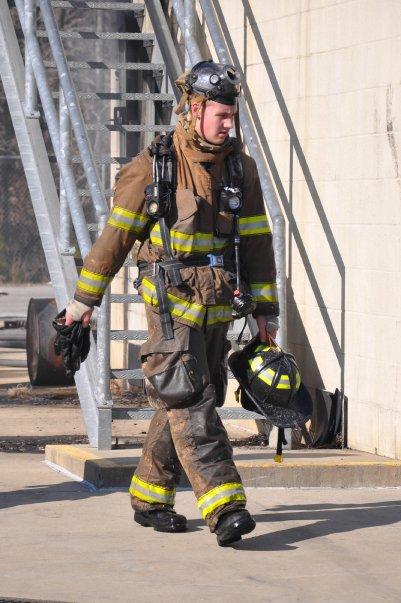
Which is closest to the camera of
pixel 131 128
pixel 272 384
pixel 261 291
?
pixel 272 384

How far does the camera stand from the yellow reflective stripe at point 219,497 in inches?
211

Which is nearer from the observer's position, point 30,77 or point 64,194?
point 64,194

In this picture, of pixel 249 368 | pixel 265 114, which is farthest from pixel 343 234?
pixel 249 368

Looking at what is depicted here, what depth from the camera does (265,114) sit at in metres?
8.44

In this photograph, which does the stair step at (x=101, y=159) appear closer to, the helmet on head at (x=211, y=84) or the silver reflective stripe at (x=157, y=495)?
the helmet on head at (x=211, y=84)

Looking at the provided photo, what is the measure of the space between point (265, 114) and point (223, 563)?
392 centimetres

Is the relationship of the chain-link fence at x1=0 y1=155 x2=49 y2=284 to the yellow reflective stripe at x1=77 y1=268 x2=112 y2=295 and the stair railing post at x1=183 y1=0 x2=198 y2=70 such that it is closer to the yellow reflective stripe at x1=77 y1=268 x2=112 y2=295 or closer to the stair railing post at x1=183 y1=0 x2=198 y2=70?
the stair railing post at x1=183 y1=0 x2=198 y2=70

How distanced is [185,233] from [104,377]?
189 centimetres

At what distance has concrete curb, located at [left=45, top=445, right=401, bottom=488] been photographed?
21.5 feet

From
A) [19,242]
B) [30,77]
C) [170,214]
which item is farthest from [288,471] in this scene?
[19,242]

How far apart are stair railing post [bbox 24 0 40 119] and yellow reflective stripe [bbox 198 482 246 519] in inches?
156

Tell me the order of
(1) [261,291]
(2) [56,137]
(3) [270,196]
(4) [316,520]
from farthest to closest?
(2) [56,137], (3) [270,196], (4) [316,520], (1) [261,291]

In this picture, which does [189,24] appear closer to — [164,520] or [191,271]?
[191,271]

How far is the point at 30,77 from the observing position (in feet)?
28.5
